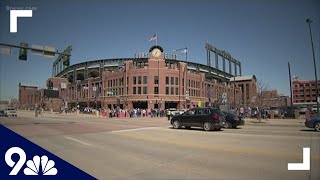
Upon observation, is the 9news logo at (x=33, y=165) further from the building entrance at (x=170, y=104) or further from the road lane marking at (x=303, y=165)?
the building entrance at (x=170, y=104)

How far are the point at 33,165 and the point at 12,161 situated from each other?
121 cm

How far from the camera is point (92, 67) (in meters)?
134

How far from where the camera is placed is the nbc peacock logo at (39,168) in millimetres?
8672

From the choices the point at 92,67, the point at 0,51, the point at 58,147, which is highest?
the point at 92,67

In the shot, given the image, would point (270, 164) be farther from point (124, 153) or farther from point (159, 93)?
point (159, 93)

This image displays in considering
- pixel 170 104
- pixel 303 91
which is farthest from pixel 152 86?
pixel 303 91

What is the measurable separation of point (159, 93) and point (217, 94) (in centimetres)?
3543

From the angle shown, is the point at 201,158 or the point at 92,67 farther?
the point at 92,67

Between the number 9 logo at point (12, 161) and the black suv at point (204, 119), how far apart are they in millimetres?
12422

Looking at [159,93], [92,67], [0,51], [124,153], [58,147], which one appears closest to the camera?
[124,153]

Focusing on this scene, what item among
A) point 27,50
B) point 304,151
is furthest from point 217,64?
point 304,151

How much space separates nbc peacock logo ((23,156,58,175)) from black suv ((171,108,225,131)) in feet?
41.8

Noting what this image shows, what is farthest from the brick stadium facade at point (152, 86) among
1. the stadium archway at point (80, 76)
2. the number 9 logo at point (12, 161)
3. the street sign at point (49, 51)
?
the number 9 logo at point (12, 161)

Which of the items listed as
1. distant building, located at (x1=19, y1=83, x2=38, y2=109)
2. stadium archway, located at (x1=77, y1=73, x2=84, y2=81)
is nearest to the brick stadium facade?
stadium archway, located at (x1=77, y1=73, x2=84, y2=81)
